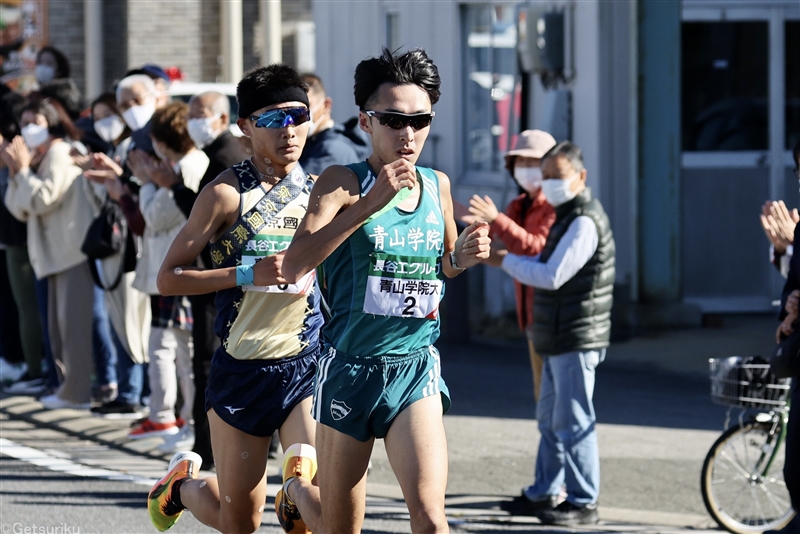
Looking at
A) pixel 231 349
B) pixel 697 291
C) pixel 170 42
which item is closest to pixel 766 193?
pixel 697 291

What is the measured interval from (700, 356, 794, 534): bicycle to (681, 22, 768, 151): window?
6.91 meters

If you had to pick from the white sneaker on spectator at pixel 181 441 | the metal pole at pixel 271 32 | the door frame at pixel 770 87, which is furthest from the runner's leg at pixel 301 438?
the door frame at pixel 770 87

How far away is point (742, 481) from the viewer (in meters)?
7.00

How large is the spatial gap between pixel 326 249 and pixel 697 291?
379 inches

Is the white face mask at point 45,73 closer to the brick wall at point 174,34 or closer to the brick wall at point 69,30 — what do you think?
the brick wall at point 174,34

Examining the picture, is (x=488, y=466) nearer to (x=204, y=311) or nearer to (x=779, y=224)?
(x=204, y=311)

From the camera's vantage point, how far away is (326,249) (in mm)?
4578

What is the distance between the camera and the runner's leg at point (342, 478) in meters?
4.73

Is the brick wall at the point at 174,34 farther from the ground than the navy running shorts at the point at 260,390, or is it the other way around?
the brick wall at the point at 174,34

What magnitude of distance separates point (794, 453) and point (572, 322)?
1461 millimetres

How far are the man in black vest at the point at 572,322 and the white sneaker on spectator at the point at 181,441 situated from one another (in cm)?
247

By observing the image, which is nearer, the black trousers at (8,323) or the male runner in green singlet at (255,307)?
the male runner in green singlet at (255,307)

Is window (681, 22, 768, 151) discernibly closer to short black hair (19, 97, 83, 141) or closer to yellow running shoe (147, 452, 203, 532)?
short black hair (19, 97, 83, 141)

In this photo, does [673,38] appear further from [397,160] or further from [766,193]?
[397,160]
